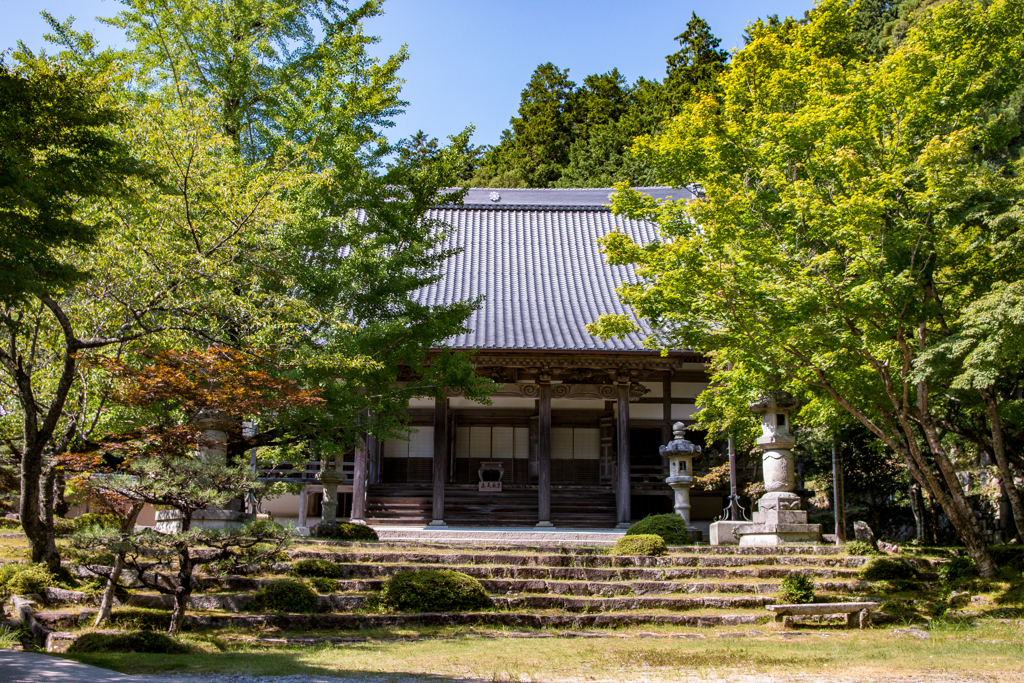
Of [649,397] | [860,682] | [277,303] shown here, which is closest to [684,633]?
[860,682]

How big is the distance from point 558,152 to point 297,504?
2166 centimetres

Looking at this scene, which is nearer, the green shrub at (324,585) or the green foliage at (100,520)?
the green shrub at (324,585)

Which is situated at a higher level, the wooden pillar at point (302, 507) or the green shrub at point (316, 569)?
the wooden pillar at point (302, 507)

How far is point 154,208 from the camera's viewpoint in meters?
8.47

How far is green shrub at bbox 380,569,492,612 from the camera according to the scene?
9.14 m

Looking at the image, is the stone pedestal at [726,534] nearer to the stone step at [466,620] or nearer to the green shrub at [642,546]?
the green shrub at [642,546]

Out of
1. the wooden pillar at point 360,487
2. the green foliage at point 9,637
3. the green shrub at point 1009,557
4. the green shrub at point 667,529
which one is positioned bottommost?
the green foliage at point 9,637

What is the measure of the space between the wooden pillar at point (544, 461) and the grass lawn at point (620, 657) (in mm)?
7712

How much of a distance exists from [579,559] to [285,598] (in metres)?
4.15

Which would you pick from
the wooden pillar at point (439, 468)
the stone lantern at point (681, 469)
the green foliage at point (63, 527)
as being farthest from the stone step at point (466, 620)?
the wooden pillar at point (439, 468)

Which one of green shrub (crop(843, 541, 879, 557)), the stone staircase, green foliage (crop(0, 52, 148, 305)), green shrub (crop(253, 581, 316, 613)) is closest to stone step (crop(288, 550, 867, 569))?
the stone staircase

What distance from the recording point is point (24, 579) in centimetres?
855

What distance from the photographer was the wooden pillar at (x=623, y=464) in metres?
16.1

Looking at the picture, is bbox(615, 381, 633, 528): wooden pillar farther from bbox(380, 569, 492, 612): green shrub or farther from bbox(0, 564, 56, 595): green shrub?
bbox(0, 564, 56, 595): green shrub
